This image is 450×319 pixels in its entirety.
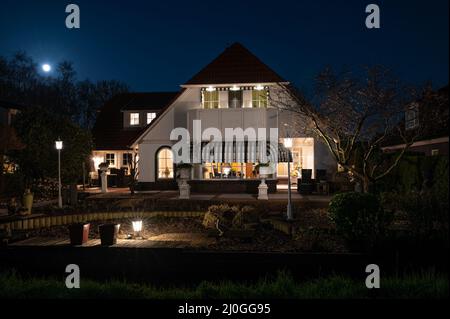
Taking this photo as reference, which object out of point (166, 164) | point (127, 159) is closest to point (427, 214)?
point (166, 164)

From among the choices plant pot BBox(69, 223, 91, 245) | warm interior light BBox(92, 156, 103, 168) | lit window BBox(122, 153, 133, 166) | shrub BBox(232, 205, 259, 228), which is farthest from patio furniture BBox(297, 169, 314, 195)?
warm interior light BBox(92, 156, 103, 168)

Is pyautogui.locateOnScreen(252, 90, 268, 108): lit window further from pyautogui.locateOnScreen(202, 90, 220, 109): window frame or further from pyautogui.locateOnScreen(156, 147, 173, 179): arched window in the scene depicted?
pyautogui.locateOnScreen(156, 147, 173, 179): arched window

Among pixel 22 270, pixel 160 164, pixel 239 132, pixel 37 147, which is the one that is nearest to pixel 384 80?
pixel 239 132

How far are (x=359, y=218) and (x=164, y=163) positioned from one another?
16.5 m

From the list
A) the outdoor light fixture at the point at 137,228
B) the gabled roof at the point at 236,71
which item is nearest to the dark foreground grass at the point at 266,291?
the outdoor light fixture at the point at 137,228

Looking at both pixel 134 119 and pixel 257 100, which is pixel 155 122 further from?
pixel 134 119

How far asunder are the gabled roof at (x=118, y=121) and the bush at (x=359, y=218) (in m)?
20.6

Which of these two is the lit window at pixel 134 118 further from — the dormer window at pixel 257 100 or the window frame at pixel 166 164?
the dormer window at pixel 257 100

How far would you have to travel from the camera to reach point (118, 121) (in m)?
30.6

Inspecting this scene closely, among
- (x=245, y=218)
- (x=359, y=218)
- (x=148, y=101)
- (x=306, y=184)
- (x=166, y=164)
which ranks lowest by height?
(x=245, y=218)

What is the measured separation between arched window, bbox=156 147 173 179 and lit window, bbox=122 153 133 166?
5.82 meters

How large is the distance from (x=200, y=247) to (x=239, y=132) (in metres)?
13.4
